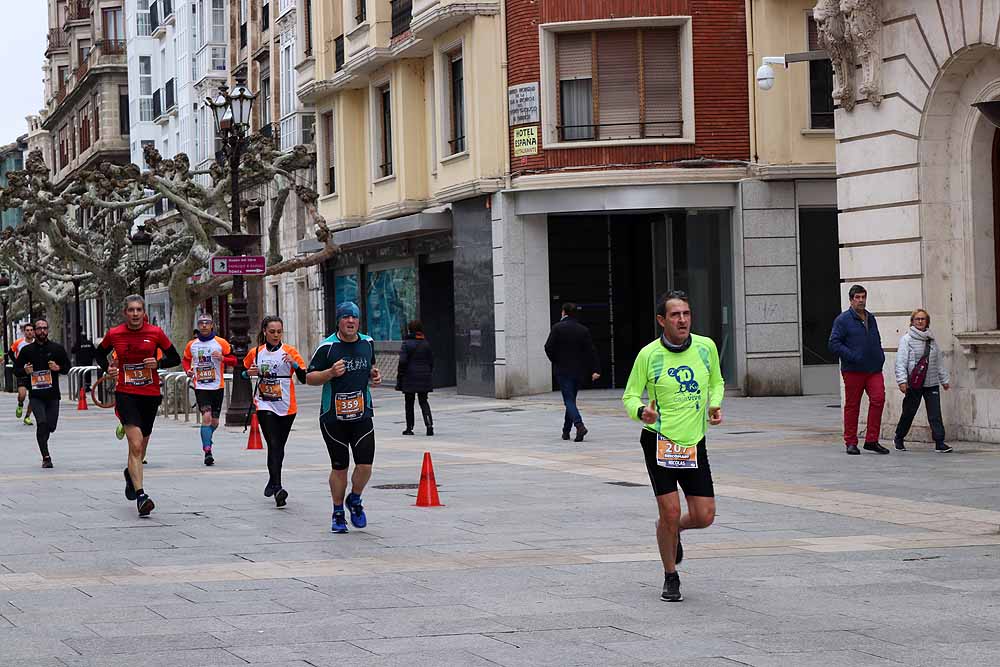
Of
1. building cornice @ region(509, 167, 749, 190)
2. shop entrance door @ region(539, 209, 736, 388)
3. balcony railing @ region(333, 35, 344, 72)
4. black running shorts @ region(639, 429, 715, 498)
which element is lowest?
black running shorts @ region(639, 429, 715, 498)

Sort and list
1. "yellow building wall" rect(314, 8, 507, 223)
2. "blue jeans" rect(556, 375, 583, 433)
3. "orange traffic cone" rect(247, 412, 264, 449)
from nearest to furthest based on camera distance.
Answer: "blue jeans" rect(556, 375, 583, 433), "orange traffic cone" rect(247, 412, 264, 449), "yellow building wall" rect(314, 8, 507, 223)

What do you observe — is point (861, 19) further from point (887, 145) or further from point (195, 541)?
point (195, 541)

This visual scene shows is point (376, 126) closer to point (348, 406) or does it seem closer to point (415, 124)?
point (415, 124)

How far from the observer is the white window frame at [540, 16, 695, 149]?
2861cm

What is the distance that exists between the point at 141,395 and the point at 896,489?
6.79 metres

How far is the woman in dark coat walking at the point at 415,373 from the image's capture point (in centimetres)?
2295

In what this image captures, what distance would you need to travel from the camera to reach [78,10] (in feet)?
269

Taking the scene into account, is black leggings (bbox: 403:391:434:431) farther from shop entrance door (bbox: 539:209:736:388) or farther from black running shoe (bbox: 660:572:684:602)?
black running shoe (bbox: 660:572:684:602)

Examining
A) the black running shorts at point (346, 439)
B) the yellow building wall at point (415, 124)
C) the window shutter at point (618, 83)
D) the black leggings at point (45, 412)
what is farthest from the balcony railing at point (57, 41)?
the black running shorts at point (346, 439)

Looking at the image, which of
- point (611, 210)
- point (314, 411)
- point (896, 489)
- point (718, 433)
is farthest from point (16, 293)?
point (896, 489)

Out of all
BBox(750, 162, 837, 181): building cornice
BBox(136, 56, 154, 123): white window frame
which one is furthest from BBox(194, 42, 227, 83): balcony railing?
BBox(750, 162, 837, 181): building cornice

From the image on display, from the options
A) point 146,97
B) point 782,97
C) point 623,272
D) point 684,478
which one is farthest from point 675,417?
point 146,97

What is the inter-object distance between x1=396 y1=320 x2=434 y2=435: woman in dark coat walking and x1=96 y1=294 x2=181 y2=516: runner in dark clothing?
8675 mm

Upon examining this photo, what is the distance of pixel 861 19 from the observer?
749 inches
